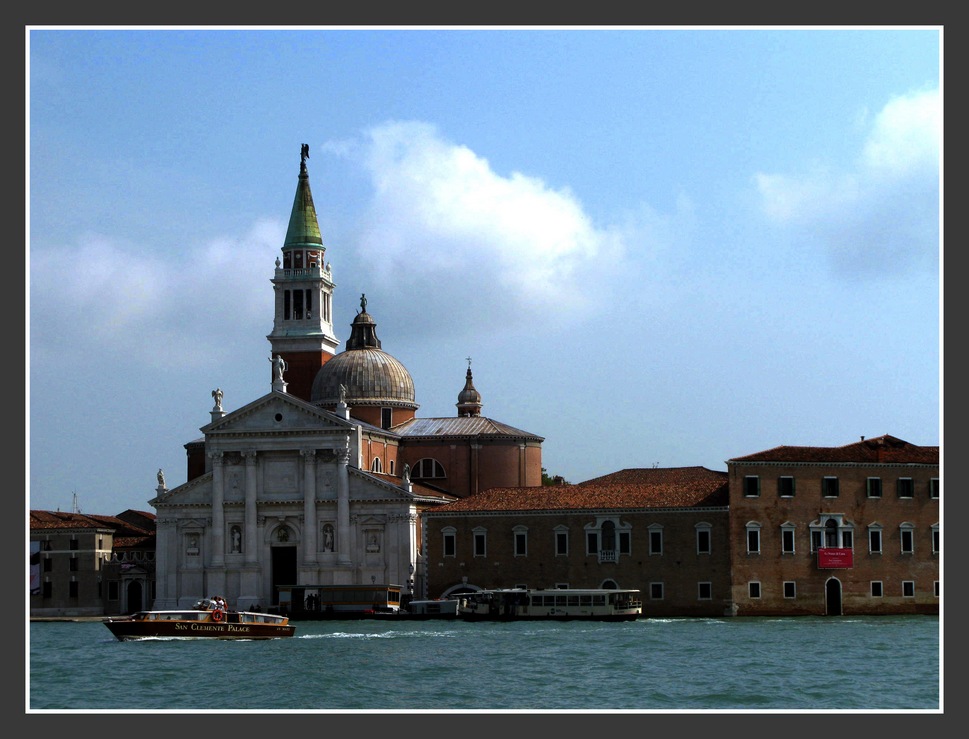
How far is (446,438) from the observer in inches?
2896

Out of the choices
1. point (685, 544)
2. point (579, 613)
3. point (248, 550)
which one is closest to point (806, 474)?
point (685, 544)

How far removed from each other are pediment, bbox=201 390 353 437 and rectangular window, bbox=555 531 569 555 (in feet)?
30.9

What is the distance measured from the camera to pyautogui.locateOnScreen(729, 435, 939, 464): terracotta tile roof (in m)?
60.5

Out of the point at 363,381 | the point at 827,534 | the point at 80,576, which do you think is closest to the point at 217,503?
the point at 80,576

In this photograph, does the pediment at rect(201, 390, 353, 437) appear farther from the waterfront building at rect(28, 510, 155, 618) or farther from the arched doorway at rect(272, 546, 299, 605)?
the waterfront building at rect(28, 510, 155, 618)

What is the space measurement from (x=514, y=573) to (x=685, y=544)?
5942mm

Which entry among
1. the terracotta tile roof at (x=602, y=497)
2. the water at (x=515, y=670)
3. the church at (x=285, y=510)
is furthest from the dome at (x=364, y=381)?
the water at (x=515, y=670)

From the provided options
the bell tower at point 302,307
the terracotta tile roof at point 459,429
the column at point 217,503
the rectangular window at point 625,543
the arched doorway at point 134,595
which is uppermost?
the bell tower at point 302,307

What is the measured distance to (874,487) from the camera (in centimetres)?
6056

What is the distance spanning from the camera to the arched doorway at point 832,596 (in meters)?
60.2

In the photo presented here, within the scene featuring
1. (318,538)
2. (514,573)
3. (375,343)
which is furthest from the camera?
(375,343)

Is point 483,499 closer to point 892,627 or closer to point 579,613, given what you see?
point 579,613

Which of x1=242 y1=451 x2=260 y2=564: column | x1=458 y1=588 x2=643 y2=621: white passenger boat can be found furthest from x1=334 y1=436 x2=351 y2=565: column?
x1=458 y1=588 x2=643 y2=621: white passenger boat

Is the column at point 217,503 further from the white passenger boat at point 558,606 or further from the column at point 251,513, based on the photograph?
the white passenger boat at point 558,606
